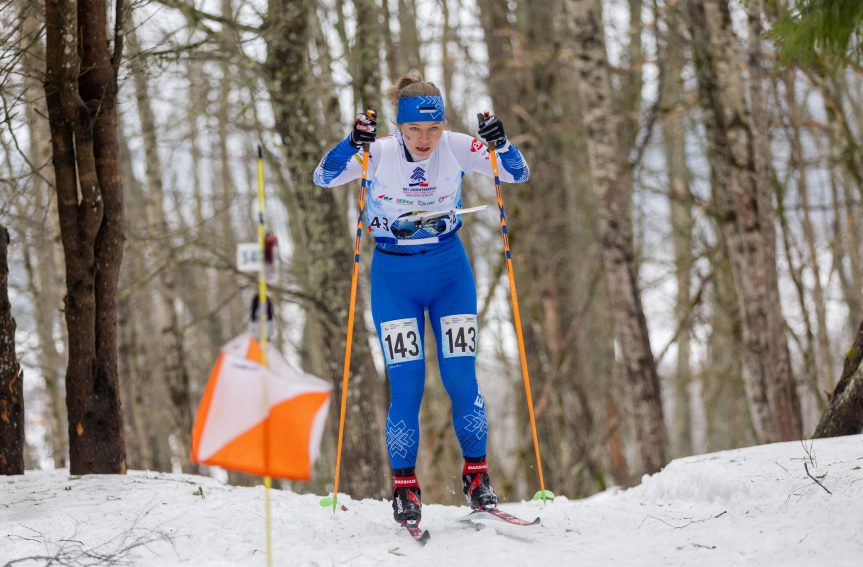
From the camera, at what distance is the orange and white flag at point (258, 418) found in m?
→ 3.77

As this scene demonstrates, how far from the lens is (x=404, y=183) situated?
520 cm

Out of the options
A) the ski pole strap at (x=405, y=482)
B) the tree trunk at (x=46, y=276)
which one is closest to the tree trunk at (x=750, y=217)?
the ski pole strap at (x=405, y=482)

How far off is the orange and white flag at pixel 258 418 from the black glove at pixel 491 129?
6.57 ft

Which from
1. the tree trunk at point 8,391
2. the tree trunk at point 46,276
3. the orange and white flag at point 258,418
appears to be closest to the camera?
the orange and white flag at point 258,418

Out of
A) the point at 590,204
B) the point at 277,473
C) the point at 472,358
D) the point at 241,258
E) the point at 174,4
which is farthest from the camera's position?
the point at 590,204

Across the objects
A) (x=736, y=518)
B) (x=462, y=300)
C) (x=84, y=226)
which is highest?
(x=84, y=226)

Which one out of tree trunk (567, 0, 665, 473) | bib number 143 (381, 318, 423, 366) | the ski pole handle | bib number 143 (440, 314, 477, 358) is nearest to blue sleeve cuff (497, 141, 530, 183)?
the ski pole handle

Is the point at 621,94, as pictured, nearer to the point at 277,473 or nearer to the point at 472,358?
the point at 472,358

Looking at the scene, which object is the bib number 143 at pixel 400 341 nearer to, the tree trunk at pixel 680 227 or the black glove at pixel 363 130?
the black glove at pixel 363 130

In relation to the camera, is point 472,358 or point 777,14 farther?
point 777,14

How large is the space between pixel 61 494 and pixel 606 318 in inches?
587

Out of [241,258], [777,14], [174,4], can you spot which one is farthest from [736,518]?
[777,14]

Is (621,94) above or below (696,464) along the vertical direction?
above

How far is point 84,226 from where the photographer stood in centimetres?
581
